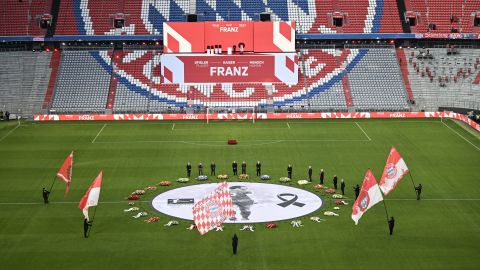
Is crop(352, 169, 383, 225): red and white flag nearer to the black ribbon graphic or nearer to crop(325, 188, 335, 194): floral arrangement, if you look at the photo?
the black ribbon graphic

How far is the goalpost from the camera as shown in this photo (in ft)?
282

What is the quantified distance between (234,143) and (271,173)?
11.8 m

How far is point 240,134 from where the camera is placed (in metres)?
77.9

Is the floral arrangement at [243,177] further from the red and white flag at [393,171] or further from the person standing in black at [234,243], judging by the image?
the person standing in black at [234,243]

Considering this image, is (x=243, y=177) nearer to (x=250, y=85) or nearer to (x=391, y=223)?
(x=391, y=223)

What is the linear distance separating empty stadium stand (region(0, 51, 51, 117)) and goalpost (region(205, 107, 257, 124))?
20.0m

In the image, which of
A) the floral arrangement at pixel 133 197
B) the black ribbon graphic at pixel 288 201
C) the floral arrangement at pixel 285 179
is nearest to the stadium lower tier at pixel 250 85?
the floral arrangement at pixel 285 179

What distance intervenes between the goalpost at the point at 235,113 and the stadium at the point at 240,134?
23cm

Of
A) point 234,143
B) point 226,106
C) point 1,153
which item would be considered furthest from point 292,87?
point 1,153

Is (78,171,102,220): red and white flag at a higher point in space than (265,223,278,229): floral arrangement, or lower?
higher

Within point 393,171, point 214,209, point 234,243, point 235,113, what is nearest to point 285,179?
point 393,171

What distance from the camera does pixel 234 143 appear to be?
73.1 m

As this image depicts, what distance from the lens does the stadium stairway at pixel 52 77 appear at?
90.1 m

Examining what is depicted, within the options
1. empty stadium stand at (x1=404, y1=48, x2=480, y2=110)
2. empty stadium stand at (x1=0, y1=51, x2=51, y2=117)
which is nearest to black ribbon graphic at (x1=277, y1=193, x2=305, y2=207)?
empty stadium stand at (x1=404, y1=48, x2=480, y2=110)
